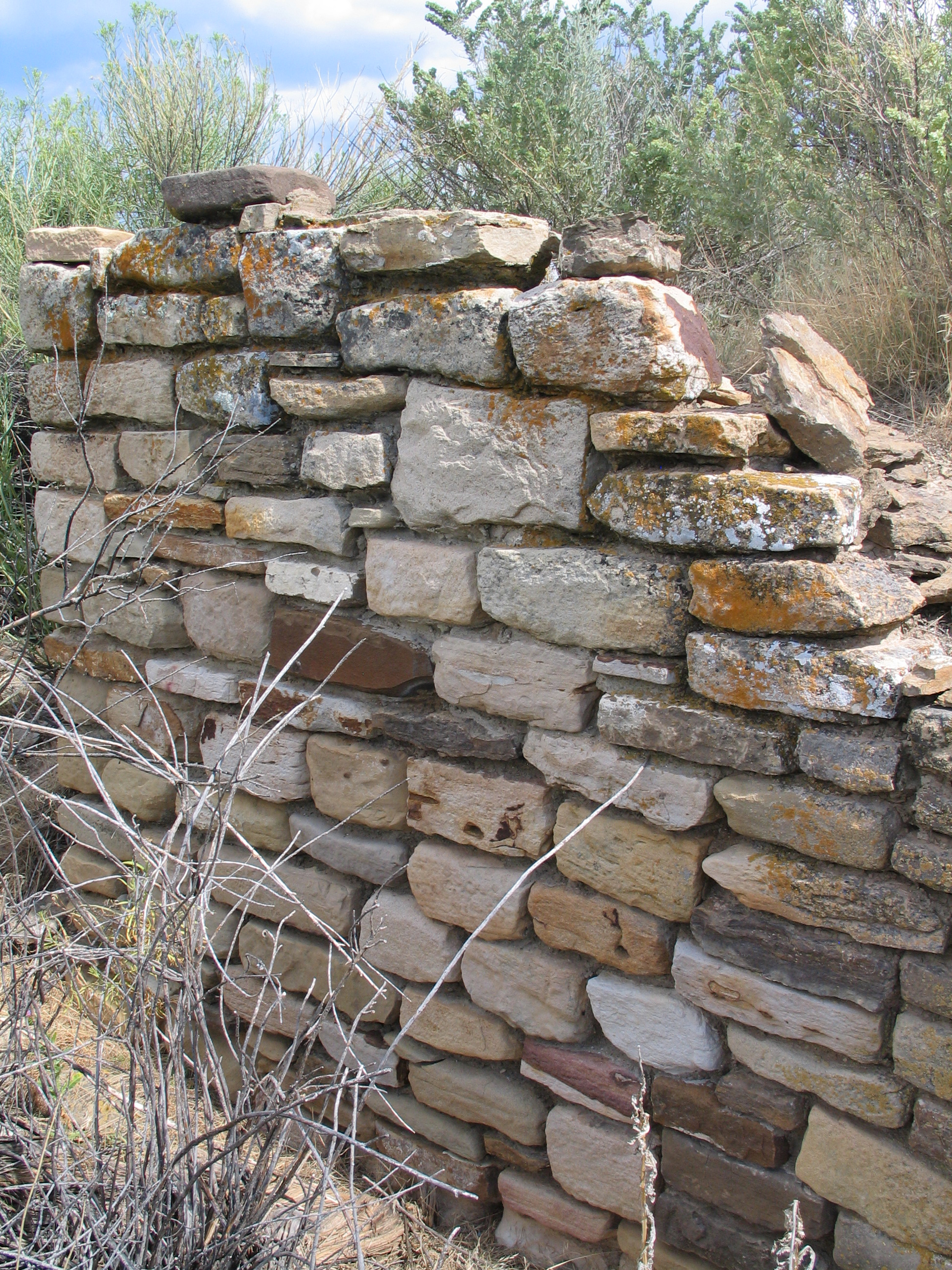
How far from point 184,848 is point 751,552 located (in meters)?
1.14

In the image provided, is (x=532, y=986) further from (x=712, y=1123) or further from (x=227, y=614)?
(x=227, y=614)

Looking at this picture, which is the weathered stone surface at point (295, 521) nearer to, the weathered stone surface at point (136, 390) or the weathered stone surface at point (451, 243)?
the weathered stone surface at point (136, 390)

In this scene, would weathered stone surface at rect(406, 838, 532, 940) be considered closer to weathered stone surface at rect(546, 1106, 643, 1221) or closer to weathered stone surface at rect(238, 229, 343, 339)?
weathered stone surface at rect(546, 1106, 643, 1221)

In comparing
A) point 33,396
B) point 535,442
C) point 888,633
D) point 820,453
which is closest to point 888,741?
point 888,633

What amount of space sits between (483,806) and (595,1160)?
82 cm

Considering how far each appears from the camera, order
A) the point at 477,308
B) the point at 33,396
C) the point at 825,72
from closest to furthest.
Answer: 1. the point at 477,308
2. the point at 33,396
3. the point at 825,72

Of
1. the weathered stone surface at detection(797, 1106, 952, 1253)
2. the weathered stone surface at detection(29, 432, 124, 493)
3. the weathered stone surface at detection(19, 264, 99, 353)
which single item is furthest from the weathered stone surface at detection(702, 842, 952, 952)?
Result: the weathered stone surface at detection(19, 264, 99, 353)

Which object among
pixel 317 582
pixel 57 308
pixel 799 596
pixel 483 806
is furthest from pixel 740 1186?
pixel 57 308

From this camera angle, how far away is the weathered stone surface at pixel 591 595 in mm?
1823

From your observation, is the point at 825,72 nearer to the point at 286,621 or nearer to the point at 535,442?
the point at 535,442

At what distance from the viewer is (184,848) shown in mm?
1589

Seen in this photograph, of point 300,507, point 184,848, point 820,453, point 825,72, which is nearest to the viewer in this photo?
point 184,848

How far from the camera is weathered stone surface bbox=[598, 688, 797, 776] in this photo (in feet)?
5.67

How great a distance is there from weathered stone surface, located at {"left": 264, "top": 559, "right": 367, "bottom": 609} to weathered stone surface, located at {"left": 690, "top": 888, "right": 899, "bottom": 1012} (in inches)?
43.4
